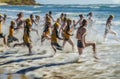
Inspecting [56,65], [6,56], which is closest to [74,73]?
[56,65]

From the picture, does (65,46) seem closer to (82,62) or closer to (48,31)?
(48,31)

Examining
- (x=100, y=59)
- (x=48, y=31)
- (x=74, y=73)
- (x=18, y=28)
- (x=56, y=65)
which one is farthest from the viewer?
(x=18, y=28)

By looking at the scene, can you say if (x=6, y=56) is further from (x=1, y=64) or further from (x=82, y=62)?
(x=82, y=62)

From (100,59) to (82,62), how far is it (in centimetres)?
99

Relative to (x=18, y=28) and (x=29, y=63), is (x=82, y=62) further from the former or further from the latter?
(x=18, y=28)

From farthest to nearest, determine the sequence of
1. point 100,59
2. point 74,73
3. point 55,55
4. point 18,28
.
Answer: point 18,28 < point 55,55 < point 100,59 < point 74,73

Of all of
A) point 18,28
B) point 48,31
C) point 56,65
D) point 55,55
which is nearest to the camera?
point 56,65

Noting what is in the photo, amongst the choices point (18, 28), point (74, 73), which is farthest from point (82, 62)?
point (18, 28)

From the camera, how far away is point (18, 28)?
21.0 meters

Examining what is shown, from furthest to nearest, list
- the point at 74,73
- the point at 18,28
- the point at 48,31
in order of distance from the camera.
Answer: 1. the point at 18,28
2. the point at 48,31
3. the point at 74,73

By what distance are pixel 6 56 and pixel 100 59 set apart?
170 inches

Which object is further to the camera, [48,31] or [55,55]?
[48,31]

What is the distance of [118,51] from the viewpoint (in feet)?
57.8

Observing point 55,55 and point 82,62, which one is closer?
point 82,62
